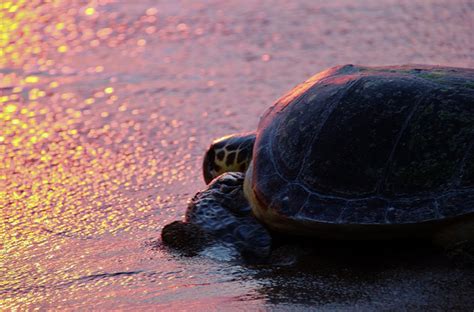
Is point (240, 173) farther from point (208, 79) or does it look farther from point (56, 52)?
point (56, 52)

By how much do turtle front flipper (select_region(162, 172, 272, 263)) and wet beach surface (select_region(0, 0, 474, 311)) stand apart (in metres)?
0.11

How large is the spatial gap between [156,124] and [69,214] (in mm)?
1367

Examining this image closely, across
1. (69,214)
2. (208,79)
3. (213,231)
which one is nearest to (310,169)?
(213,231)

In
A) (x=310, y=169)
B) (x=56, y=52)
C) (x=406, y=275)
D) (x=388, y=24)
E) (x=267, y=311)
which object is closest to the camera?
(x=267, y=311)

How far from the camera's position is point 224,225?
3.50 meters

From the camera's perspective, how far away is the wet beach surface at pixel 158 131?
295cm

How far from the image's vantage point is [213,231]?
348 cm

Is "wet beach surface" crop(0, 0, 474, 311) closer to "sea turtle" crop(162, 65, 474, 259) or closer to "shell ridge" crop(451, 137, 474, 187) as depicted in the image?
"sea turtle" crop(162, 65, 474, 259)

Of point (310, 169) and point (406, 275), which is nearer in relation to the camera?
point (406, 275)

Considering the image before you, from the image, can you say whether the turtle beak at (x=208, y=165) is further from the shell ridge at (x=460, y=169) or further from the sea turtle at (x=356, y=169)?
the shell ridge at (x=460, y=169)

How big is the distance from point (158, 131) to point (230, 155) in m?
1.02

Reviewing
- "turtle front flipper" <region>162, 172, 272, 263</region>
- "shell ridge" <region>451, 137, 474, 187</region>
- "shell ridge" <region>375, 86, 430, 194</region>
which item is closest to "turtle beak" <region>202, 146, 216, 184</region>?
"turtle front flipper" <region>162, 172, 272, 263</region>

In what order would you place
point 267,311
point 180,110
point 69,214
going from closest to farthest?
1. point 267,311
2. point 69,214
3. point 180,110

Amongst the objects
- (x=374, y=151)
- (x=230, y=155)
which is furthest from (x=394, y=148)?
(x=230, y=155)
